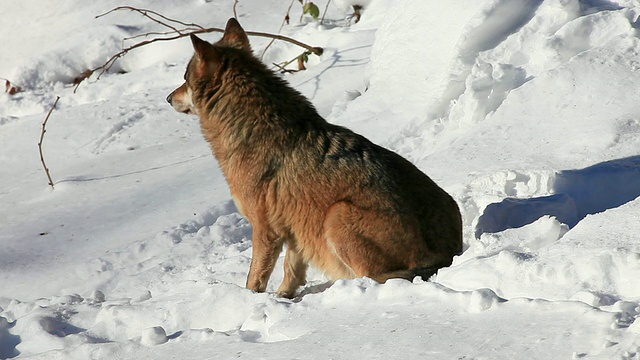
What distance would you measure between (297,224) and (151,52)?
6.51m

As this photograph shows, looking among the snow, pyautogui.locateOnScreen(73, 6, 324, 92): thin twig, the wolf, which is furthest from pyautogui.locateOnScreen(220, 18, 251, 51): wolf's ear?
pyautogui.locateOnScreen(73, 6, 324, 92): thin twig

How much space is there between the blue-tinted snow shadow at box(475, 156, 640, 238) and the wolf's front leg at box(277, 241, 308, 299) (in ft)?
3.78

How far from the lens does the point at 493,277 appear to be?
397 cm

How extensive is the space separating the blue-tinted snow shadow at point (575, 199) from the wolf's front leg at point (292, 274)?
1151 millimetres

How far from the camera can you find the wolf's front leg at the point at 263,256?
17.2 ft

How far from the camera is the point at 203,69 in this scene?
5.51 metres

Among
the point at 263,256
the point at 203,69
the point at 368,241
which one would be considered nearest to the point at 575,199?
the point at 368,241

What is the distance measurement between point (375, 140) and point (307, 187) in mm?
2808

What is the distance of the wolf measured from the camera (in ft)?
16.4

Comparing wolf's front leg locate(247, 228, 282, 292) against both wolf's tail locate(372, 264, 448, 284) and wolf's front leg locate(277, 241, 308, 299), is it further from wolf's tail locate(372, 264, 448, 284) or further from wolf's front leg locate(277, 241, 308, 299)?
wolf's tail locate(372, 264, 448, 284)

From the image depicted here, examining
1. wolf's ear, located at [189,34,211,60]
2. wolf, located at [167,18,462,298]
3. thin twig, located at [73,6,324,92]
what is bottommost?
thin twig, located at [73,6,324,92]

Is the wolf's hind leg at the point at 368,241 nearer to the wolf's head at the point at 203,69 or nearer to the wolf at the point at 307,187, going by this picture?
the wolf at the point at 307,187

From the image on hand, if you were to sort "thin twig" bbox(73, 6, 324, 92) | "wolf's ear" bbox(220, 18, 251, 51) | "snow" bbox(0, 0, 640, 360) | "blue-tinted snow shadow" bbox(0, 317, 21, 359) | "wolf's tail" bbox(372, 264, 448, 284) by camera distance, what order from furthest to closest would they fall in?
1. "thin twig" bbox(73, 6, 324, 92)
2. "wolf's ear" bbox(220, 18, 251, 51)
3. "wolf's tail" bbox(372, 264, 448, 284)
4. "blue-tinted snow shadow" bbox(0, 317, 21, 359)
5. "snow" bbox(0, 0, 640, 360)

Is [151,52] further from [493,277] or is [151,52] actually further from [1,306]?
[493,277]
